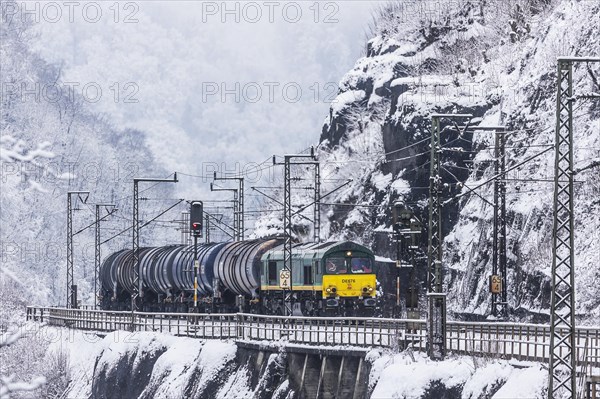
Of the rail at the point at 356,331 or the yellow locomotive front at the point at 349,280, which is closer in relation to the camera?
the rail at the point at 356,331

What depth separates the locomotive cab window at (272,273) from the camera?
6003 centimetres

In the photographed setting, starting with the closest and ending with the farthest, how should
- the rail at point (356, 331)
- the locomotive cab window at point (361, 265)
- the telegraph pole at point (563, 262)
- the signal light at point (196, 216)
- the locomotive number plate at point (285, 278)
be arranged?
the telegraph pole at point (563, 262) → the rail at point (356, 331) → the signal light at point (196, 216) → the locomotive number plate at point (285, 278) → the locomotive cab window at point (361, 265)

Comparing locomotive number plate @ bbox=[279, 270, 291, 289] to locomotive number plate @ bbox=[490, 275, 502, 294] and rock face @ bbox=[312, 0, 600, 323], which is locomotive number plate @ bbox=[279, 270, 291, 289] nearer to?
rock face @ bbox=[312, 0, 600, 323]

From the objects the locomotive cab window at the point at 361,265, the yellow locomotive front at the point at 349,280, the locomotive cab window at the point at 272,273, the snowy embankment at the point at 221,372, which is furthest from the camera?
the locomotive cab window at the point at 272,273

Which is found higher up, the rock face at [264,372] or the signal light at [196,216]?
the signal light at [196,216]

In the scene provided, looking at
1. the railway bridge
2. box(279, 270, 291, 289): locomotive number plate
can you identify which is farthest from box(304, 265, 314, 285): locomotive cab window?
the railway bridge

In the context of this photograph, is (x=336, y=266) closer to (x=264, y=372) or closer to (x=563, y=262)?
(x=264, y=372)

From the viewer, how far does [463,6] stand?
90.3 metres

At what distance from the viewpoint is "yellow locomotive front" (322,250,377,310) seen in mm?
57719

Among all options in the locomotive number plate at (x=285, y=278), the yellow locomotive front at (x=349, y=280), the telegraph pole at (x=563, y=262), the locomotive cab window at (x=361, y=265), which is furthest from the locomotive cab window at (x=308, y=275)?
the telegraph pole at (x=563, y=262)

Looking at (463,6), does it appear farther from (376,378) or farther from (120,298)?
(376,378)

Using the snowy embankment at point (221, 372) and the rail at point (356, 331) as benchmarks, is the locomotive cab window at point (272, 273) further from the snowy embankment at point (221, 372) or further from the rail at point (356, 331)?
the snowy embankment at point (221, 372)

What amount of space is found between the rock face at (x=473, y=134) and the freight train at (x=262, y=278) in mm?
5087

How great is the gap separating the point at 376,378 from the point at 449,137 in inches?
1441
